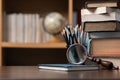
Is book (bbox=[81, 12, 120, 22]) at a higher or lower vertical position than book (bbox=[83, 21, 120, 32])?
higher

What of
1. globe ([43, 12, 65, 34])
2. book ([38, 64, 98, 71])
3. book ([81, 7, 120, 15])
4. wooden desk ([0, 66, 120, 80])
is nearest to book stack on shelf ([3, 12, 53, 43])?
globe ([43, 12, 65, 34])

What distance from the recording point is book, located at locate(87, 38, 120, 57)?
1.21 metres

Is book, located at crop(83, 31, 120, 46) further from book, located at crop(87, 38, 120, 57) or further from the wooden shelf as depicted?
the wooden shelf

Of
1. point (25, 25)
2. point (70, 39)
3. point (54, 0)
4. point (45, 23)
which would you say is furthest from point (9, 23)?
point (70, 39)

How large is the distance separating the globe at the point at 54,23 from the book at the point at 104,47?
800 mm

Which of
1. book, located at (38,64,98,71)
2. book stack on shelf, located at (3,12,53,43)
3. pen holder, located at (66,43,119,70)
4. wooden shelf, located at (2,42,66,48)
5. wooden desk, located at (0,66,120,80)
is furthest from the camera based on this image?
book stack on shelf, located at (3,12,53,43)

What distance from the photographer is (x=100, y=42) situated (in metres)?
1.23

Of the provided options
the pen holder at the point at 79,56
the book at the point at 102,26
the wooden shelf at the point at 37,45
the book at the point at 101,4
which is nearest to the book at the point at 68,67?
the pen holder at the point at 79,56

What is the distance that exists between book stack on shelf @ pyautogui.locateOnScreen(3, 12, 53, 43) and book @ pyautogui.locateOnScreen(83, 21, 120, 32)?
2.82ft

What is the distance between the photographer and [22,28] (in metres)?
→ 2.06

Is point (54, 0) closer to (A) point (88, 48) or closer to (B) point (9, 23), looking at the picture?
(B) point (9, 23)

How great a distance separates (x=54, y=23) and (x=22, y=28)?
0.22 m

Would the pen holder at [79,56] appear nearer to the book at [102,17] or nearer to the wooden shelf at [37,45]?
the book at [102,17]

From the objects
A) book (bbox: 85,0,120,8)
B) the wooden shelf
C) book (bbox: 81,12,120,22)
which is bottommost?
the wooden shelf
